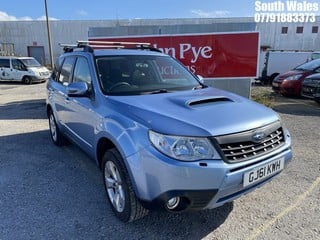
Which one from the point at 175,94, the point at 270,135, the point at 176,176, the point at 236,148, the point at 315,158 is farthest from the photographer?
the point at 315,158

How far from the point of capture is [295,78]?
1070cm

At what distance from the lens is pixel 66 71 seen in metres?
4.53

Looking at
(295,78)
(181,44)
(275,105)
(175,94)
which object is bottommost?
(275,105)

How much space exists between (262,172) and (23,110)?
831cm

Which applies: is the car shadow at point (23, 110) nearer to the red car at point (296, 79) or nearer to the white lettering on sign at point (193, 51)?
the white lettering on sign at point (193, 51)

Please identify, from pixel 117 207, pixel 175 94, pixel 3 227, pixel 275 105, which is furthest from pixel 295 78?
pixel 3 227

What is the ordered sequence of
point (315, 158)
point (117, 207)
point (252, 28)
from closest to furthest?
point (117, 207) < point (315, 158) < point (252, 28)

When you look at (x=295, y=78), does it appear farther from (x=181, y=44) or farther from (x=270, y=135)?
(x=270, y=135)

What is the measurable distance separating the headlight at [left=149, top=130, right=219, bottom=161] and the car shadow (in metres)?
6.53

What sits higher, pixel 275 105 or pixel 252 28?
pixel 252 28

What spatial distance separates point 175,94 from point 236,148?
1085 millimetres

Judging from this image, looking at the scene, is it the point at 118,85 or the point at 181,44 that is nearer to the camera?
the point at 118,85

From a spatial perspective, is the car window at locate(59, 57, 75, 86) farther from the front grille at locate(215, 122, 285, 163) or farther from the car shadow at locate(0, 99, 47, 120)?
the car shadow at locate(0, 99, 47, 120)

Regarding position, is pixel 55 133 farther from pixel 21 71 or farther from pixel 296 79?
pixel 21 71
